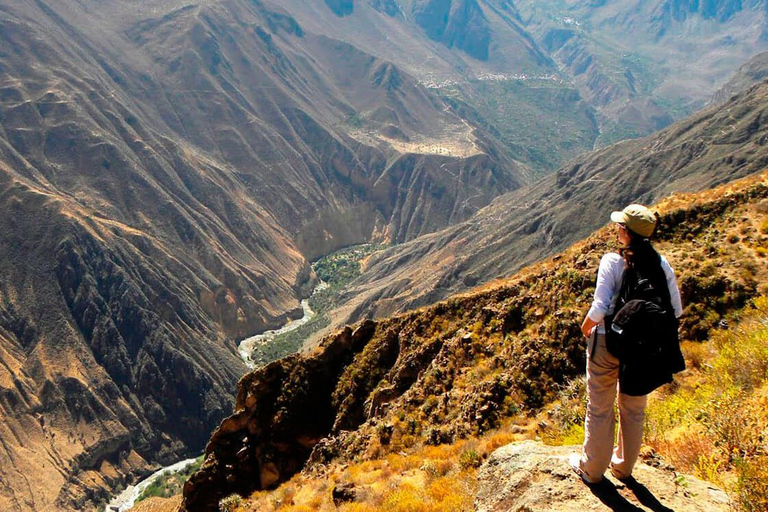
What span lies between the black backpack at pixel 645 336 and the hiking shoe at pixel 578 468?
1.13 meters

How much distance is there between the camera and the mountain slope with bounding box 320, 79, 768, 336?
80.8m

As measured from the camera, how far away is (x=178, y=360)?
281 ft

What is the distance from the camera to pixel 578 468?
19.7 ft

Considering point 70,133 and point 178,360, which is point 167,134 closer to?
point 70,133

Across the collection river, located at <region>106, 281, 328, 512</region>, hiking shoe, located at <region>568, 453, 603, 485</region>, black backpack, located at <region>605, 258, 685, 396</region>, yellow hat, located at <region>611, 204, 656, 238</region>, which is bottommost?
river, located at <region>106, 281, 328, 512</region>

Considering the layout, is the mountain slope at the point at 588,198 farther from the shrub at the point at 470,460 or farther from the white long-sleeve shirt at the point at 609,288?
the white long-sleeve shirt at the point at 609,288

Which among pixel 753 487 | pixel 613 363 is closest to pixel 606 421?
pixel 613 363

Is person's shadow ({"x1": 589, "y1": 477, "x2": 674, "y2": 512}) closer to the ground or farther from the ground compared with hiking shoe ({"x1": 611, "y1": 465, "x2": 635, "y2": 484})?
closer to the ground

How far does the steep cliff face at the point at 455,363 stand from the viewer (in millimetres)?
12836

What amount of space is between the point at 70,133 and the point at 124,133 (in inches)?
594

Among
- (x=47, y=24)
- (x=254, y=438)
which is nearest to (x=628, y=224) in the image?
(x=254, y=438)

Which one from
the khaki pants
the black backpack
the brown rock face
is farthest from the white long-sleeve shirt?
the brown rock face

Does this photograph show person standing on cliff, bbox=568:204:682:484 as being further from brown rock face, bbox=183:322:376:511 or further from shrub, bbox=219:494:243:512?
brown rock face, bbox=183:322:376:511

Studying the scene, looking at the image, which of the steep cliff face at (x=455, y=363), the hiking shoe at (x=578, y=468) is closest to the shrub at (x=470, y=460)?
the steep cliff face at (x=455, y=363)
